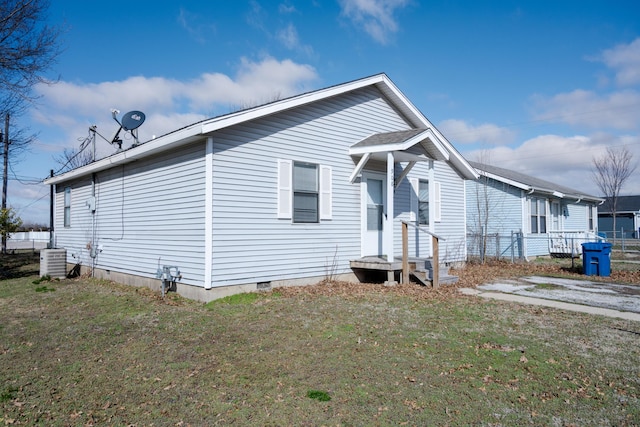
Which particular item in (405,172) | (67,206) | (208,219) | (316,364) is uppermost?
(405,172)

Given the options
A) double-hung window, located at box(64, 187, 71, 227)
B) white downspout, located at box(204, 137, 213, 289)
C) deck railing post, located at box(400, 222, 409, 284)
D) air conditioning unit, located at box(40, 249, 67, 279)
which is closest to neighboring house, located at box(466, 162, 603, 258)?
deck railing post, located at box(400, 222, 409, 284)

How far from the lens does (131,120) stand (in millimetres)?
12305

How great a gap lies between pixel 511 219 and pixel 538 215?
1869 millimetres

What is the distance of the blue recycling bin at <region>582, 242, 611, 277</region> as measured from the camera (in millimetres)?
13070

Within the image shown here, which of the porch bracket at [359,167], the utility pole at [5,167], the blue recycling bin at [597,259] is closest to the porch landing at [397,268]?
the porch bracket at [359,167]

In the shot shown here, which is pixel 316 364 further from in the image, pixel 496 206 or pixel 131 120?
pixel 496 206

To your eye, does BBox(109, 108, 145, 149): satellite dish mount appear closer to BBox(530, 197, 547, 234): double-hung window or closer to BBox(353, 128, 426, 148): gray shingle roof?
BBox(353, 128, 426, 148): gray shingle roof

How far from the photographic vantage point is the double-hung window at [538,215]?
66.1 ft

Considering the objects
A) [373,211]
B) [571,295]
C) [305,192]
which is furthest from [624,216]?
[305,192]

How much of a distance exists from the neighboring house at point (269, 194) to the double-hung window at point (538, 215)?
860 centimetres

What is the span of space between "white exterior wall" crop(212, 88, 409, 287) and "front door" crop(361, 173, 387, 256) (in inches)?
8.9

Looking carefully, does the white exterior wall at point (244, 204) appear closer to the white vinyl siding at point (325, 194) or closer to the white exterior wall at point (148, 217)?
the white exterior wall at point (148, 217)

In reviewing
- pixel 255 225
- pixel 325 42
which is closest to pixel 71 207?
pixel 255 225

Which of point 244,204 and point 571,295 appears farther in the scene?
point 571,295
